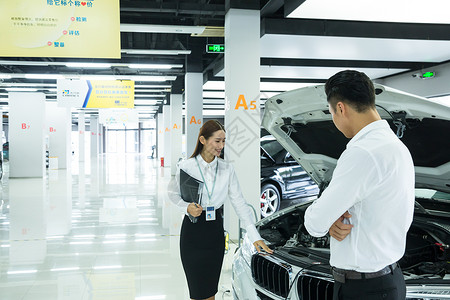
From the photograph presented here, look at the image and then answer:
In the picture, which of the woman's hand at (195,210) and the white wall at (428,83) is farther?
the white wall at (428,83)

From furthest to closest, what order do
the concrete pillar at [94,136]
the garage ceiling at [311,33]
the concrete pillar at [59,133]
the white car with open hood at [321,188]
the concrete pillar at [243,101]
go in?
the concrete pillar at [94,136], the concrete pillar at [59,133], the garage ceiling at [311,33], the concrete pillar at [243,101], the white car with open hood at [321,188]

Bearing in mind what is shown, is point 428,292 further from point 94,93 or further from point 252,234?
point 94,93

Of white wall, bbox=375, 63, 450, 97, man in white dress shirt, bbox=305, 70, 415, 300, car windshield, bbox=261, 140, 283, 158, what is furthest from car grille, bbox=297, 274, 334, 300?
white wall, bbox=375, 63, 450, 97

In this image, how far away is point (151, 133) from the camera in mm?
48156

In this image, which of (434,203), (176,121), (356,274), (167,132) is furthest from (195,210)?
(167,132)

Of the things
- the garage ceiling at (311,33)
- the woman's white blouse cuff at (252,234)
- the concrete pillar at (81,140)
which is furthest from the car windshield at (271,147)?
the concrete pillar at (81,140)

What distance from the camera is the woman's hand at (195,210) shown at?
2209mm

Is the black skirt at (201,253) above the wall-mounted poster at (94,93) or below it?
below

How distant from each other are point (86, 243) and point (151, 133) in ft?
144

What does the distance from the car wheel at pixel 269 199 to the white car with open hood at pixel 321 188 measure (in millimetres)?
3627

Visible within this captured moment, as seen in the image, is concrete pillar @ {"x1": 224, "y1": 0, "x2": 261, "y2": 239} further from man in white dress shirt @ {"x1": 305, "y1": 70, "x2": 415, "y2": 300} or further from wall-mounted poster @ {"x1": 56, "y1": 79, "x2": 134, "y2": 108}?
wall-mounted poster @ {"x1": 56, "y1": 79, "x2": 134, "y2": 108}

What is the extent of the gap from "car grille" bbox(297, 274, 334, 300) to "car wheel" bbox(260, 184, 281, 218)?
4404 millimetres

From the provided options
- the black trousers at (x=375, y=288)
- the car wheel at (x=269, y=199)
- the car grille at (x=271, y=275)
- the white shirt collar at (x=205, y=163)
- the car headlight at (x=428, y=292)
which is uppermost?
the white shirt collar at (x=205, y=163)

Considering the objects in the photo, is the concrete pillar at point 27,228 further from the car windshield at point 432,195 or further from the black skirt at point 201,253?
the car windshield at point 432,195
